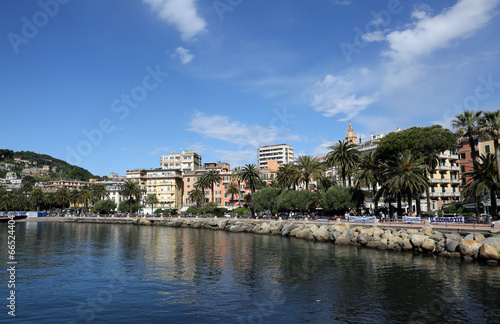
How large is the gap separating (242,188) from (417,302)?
4149 inches

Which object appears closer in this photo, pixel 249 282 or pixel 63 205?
pixel 249 282

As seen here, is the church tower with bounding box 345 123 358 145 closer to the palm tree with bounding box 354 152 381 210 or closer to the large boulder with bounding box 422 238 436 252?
the palm tree with bounding box 354 152 381 210

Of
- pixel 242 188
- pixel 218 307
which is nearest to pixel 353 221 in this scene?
pixel 218 307

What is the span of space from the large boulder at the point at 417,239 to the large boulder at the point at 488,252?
6.92m

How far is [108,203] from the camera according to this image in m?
131

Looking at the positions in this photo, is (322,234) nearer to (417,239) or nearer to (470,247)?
(417,239)

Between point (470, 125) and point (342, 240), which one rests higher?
point (470, 125)

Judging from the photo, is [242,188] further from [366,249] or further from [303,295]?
[303,295]

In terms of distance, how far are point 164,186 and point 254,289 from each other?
118001 mm

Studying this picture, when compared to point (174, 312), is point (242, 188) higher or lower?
higher

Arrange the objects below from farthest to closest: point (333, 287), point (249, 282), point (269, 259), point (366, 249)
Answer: point (366, 249) < point (269, 259) < point (249, 282) < point (333, 287)

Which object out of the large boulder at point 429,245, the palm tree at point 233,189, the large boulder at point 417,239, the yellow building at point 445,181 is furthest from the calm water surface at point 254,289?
the palm tree at point 233,189

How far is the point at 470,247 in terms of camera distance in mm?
33250

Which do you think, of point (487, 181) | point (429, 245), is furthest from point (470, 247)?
point (487, 181)
